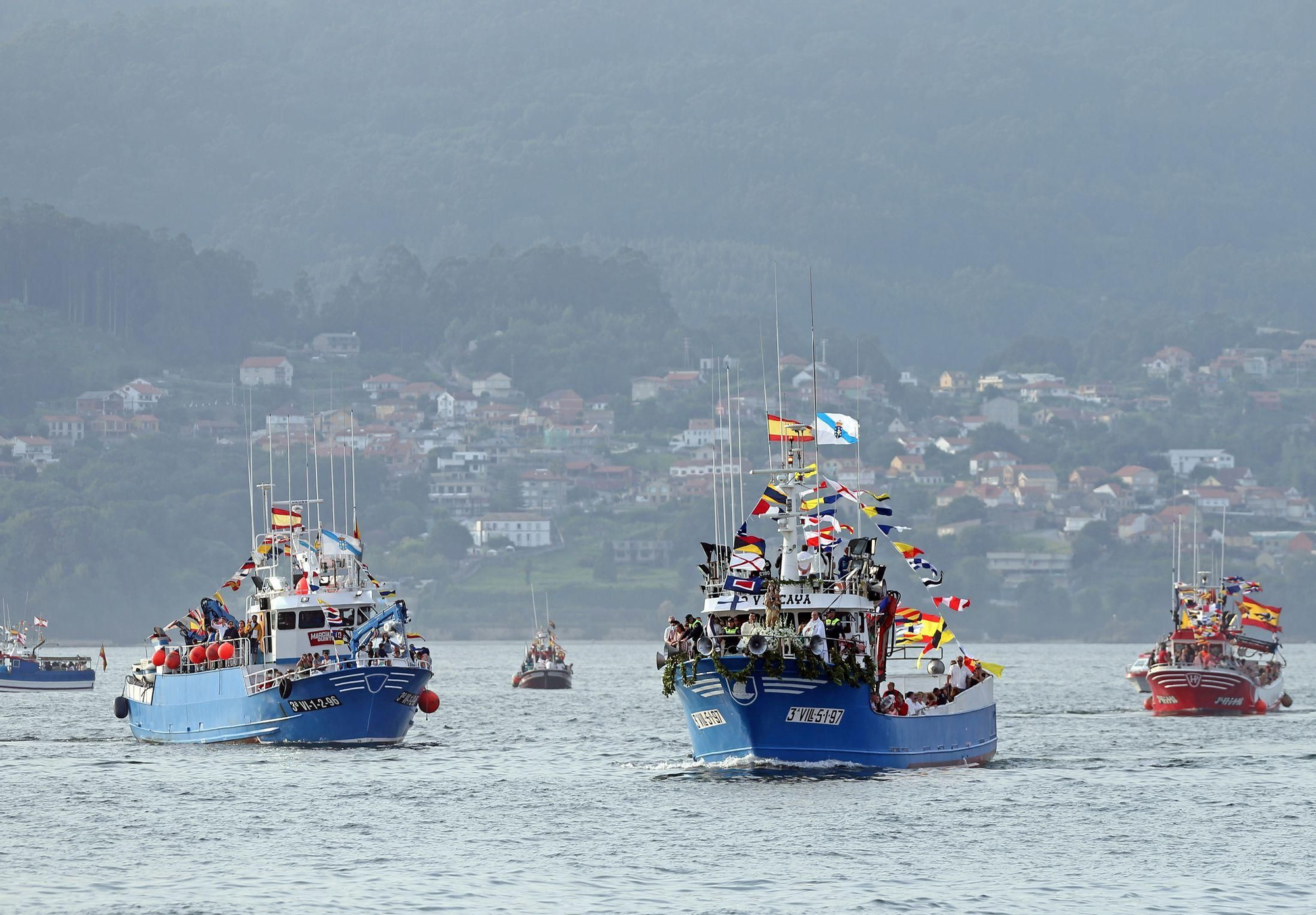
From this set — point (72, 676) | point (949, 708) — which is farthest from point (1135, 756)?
point (72, 676)

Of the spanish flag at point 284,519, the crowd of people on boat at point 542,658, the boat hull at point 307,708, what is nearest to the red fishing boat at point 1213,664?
the boat hull at point 307,708

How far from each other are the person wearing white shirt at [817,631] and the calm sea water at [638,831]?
3.39m

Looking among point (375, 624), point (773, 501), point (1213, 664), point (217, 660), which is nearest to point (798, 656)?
point (773, 501)

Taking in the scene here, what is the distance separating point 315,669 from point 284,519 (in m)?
8.88

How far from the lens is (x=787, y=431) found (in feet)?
210

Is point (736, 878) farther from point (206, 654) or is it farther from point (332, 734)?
point (206, 654)

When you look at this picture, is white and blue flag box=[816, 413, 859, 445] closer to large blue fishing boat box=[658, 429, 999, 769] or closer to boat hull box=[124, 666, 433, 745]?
large blue fishing boat box=[658, 429, 999, 769]

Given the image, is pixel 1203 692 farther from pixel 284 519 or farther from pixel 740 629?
pixel 740 629

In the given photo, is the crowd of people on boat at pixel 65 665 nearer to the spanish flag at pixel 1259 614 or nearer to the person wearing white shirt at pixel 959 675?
the spanish flag at pixel 1259 614

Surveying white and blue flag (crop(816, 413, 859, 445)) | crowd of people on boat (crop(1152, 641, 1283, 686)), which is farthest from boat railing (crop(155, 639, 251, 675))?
crowd of people on boat (crop(1152, 641, 1283, 686))

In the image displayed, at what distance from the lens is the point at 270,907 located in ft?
146

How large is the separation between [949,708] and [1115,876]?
59.2ft

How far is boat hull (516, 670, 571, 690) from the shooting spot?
155 metres

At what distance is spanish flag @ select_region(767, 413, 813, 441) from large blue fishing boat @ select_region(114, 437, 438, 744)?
1605 cm
